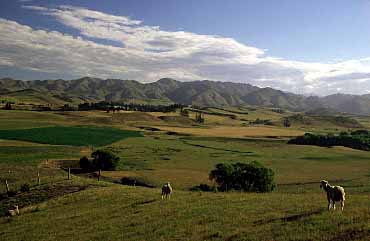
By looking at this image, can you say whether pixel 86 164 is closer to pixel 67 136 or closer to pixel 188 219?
pixel 67 136

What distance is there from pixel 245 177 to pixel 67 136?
3517 inches

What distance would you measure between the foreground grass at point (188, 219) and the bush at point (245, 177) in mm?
30929

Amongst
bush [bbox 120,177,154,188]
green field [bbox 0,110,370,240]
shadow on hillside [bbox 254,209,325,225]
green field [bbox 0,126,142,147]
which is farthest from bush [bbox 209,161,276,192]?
green field [bbox 0,126,142,147]

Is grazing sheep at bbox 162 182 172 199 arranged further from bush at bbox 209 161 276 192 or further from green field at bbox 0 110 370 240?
bush at bbox 209 161 276 192

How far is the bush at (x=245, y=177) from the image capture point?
66.4m

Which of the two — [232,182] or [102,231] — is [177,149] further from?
[102,231]

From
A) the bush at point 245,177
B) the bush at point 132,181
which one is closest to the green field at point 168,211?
the bush at point 132,181

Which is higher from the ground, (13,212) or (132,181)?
(13,212)

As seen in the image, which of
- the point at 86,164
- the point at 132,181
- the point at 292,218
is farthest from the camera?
the point at 86,164

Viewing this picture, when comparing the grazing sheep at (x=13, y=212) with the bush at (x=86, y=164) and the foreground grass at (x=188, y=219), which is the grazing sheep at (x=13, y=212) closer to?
the foreground grass at (x=188, y=219)

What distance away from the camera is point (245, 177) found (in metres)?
68.1

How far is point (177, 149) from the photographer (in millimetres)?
129750

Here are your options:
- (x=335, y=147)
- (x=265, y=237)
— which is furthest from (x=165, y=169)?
(x=335, y=147)

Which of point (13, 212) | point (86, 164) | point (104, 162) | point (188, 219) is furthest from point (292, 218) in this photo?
point (86, 164)
